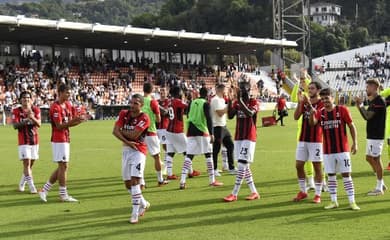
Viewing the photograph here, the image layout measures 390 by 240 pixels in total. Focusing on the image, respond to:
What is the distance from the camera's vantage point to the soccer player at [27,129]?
12.2 meters

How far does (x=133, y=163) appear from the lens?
9.40m

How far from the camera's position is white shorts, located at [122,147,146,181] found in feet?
30.7

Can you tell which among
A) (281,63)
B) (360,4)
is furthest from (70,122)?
(360,4)

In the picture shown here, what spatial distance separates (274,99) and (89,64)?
661 inches

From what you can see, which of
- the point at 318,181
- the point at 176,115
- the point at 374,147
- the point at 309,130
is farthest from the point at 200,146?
the point at 374,147

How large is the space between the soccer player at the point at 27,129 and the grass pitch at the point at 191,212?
23.0 inches

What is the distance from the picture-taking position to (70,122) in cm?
1103

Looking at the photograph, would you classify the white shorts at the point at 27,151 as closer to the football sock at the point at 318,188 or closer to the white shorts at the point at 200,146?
the white shorts at the point at 200,146

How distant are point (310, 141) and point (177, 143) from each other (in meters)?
3.96

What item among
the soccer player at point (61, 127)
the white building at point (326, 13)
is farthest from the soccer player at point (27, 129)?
the white building at point (326, 13)

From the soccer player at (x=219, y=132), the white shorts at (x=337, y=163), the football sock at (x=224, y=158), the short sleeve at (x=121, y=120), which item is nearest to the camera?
the short sleeve at (x=121, y=120)

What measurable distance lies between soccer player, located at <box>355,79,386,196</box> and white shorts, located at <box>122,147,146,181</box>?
4300mm

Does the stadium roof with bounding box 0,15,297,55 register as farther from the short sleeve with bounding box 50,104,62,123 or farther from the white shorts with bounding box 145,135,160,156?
the short sleeve with bounding box 50,104,62,123

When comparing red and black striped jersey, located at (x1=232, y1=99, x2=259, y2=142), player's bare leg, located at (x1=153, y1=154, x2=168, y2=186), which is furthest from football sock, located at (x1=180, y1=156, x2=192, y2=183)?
red and black striped jersey, located at (x1=232, y1=99, x2=259, y2=142)
